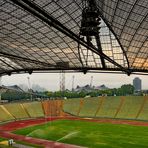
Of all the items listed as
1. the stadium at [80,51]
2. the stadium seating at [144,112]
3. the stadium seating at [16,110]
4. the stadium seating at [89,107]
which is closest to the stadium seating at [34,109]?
the stadium at [80,51]

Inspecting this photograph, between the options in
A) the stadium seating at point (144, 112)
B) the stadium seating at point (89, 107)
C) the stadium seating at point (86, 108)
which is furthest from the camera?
the stadium seating at point (89, 107)

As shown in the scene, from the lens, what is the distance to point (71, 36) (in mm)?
36438

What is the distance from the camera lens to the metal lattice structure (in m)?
39.8

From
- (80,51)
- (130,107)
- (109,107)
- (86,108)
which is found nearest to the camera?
(80,51)

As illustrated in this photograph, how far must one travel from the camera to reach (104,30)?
49.8 m

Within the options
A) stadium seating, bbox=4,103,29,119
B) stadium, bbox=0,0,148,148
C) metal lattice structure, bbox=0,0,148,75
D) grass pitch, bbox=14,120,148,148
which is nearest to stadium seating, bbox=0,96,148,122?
stadium seating, bbox=4,103,29,119

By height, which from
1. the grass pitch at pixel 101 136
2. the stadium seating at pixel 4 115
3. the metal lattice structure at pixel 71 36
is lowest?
the grass pitch at pixel 101 136

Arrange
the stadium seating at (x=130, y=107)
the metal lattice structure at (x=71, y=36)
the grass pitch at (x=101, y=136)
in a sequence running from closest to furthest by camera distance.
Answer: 1. the metal lattice structure at (x=71, y=36)
2. the grass pitch at (x=101, y=136)
3. the stadium seating at (x=130, y=107)

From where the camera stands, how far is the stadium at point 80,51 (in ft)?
129

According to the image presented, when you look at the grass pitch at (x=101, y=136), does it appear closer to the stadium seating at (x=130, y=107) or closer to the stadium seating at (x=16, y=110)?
the stadium seating at (x=130, y=107)

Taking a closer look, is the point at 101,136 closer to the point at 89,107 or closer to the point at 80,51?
the point at 80,51

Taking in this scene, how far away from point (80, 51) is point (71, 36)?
25862 mm

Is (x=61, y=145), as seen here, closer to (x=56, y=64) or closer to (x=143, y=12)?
(x=143, y=12)

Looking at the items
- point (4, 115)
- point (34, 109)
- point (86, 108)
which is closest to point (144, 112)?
point (86, 108)
